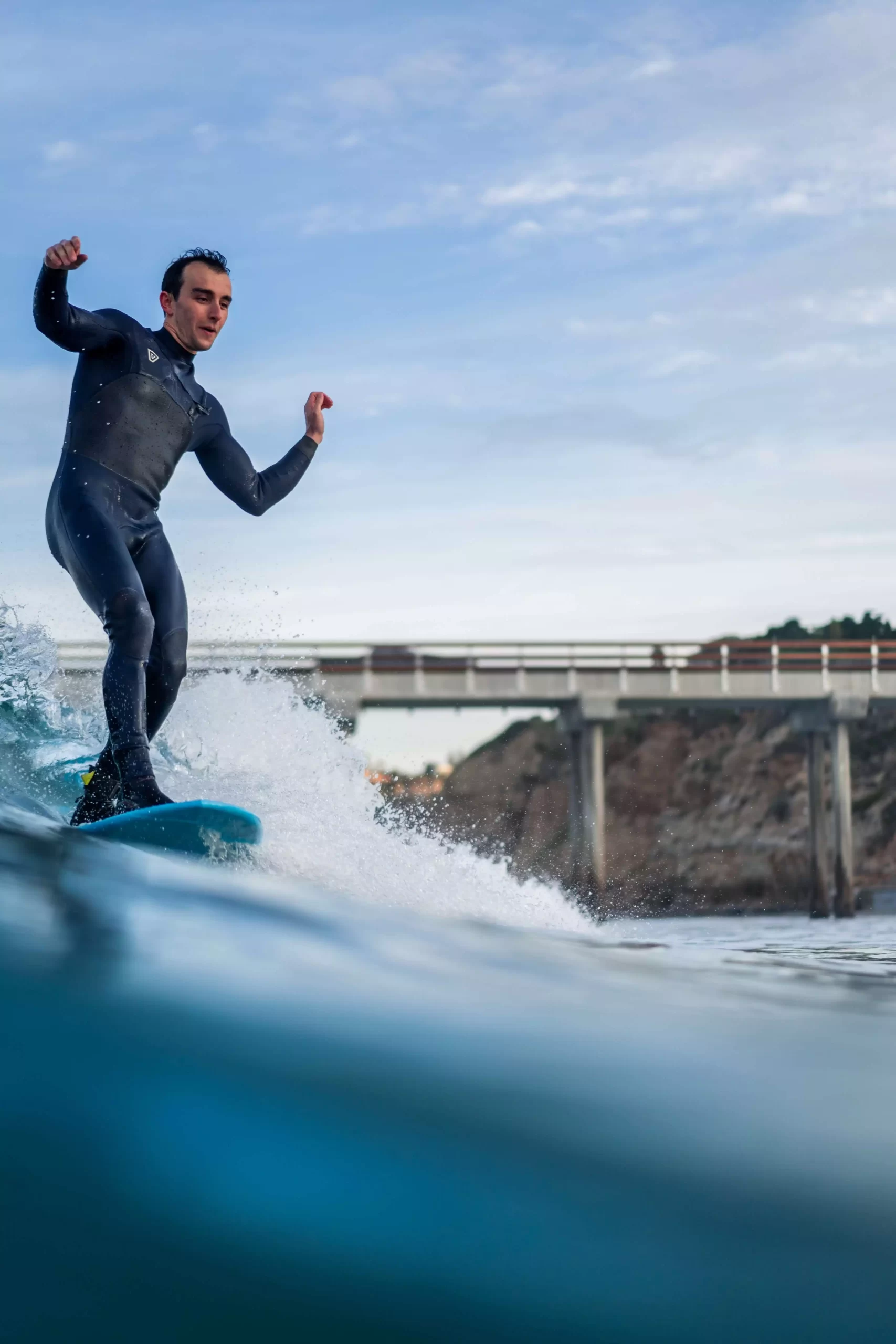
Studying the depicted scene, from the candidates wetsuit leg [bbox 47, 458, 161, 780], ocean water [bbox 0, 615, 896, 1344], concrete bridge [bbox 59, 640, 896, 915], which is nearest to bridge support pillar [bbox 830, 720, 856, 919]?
concrete bridge [bbox 59, 640, 896, 915]

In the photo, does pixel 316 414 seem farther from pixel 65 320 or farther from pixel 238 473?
pixel 65 320

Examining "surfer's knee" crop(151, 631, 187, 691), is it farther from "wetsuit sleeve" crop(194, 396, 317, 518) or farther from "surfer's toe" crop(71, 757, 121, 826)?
"wetsuit sleeve" crop(194, 396, 317, 518)

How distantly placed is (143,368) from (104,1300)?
359 centimetres

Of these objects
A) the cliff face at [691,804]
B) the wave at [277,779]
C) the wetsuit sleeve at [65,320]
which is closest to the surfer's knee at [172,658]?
the wave at [277,779]

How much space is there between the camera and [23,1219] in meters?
1.56

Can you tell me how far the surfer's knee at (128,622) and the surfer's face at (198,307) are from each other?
1.02 metres

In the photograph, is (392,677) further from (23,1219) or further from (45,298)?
(23,1219)

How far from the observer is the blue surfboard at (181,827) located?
12.3 feet

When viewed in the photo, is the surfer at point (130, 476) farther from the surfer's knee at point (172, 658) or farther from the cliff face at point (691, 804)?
the cliff face at point (691, 804)

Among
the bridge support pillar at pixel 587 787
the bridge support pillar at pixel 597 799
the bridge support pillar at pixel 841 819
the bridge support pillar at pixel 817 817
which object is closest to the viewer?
the bridge support pillar at pixel 587 787

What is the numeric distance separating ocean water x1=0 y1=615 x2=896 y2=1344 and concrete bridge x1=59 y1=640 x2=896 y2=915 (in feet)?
70.2

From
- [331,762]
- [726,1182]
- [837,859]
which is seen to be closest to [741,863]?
[837,859]

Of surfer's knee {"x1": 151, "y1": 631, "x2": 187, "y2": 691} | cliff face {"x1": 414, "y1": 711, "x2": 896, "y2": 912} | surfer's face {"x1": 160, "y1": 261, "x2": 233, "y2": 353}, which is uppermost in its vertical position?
surfer's face {"x1": 160, "y1": 261, "x2": 233, "y2": 353}

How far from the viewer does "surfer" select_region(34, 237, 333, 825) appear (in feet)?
13.9
